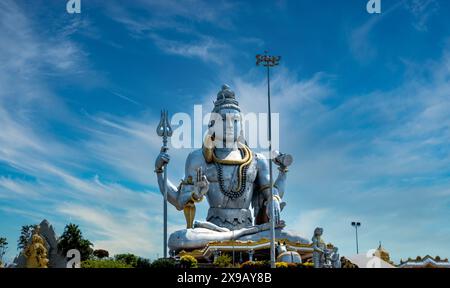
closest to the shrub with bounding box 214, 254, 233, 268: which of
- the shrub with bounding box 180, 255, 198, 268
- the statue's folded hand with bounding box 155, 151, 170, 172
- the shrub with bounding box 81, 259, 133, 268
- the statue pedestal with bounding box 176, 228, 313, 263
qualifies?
the statue pedestal with bounding box 176, 228, 313, 263

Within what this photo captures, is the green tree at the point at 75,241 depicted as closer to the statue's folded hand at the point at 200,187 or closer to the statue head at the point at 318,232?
the statue's folded hand at the point at 200,187

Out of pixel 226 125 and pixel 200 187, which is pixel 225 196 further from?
pixel 226 125

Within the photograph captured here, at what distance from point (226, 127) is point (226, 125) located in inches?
4.3

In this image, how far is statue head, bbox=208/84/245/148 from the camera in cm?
3288

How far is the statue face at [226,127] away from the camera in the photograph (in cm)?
3288

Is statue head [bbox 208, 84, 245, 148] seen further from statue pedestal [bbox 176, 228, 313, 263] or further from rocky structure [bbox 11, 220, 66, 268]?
rocky structure [bbox 11, 220, 66, 268]

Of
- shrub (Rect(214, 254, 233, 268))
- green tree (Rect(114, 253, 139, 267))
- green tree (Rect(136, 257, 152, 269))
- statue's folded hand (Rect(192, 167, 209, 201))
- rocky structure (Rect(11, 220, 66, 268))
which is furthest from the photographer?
statue's folded hand (Rect(192, 167, 209, 201))

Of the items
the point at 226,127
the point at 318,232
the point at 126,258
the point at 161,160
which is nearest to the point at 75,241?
the point at 126,258

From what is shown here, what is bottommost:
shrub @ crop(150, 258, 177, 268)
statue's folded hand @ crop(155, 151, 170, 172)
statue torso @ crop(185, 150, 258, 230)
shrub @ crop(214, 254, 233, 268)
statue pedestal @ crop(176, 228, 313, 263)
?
shrub @ crop(150, 258, 177, 268)

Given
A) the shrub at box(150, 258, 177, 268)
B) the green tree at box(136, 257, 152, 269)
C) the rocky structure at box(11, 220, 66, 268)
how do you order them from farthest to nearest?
the rocky structure at box(11, 220, 66, 268)
the green tree at box(136, 257, 152, 269)
the shrub at box(150, 258, 177, 268)

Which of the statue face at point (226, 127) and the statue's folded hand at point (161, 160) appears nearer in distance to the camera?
the statue's folded hand at point (161, 160)

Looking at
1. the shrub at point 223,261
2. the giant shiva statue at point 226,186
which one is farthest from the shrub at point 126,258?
the shrub at point 223,261
